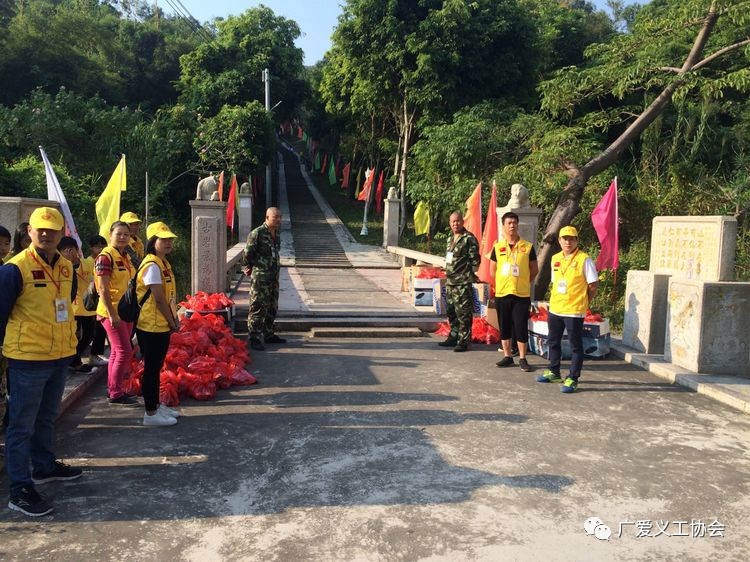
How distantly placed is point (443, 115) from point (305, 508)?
21.2 meters

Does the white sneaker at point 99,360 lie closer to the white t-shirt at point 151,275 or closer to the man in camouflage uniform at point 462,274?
the white t-shirt at point 151,275

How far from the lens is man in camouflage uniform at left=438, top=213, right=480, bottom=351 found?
24.4 feet

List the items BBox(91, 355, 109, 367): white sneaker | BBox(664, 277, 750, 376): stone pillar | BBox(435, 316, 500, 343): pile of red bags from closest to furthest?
BBox(91, 355, 109, 367): white sneaker < BBox(664, 277, 750, 376): stone pillar < BBox(435, 316, 500, 343): pile of red bags

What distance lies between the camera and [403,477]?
152 inches

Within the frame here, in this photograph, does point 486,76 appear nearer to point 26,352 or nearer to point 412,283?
point 412,283

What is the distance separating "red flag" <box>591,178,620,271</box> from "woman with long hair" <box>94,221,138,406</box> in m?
6.80

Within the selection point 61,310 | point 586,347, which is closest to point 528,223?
point 586,347

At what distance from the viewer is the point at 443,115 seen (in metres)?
23.0

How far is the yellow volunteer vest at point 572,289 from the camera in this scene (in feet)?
19.3

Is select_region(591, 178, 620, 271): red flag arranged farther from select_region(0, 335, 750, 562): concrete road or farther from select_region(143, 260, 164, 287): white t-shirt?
select_region(143, 260, 164, 287): white t-shirt

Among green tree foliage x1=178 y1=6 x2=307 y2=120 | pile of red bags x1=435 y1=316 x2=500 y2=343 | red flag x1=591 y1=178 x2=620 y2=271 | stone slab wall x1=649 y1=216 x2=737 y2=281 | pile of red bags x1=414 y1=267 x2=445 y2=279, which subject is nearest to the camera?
stone slab wall x1=649 y1=216 x2=737 y2=281

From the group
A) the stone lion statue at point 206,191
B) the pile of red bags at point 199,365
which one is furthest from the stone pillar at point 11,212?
the stone lion statue at point 206,191

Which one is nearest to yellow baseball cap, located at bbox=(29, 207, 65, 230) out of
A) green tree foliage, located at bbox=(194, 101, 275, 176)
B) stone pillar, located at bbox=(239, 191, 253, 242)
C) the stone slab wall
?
the stone slab wall

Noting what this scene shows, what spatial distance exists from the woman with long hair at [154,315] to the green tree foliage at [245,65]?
92.2ft
